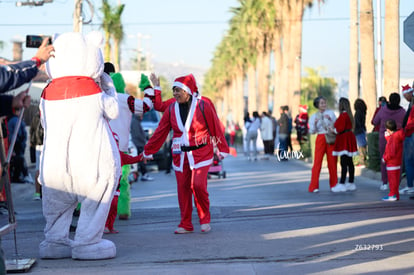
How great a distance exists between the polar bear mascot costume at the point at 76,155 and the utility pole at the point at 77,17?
72.1 ft

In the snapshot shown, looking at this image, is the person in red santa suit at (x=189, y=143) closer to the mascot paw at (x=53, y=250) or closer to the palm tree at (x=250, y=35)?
the mascot paw at (x=53, y=250)

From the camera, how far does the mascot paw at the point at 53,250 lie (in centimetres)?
812

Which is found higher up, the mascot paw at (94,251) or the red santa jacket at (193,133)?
the red santa jacket at (193,133)

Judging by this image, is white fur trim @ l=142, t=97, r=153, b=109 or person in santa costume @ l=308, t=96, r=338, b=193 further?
person in santa costume @ l=308, t=96, r=338, b=193

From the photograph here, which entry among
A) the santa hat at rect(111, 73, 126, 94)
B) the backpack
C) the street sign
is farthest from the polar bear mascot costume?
the backpack

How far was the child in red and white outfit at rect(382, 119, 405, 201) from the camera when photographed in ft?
46.7

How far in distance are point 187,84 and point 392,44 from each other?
14395mm

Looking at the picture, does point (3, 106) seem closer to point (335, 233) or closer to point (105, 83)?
point (105, 83)

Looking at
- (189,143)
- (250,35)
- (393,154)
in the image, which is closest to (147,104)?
(189,143)

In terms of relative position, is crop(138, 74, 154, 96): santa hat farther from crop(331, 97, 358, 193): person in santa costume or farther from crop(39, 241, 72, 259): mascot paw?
crop(331, 97, 358, 193): person in santa costume

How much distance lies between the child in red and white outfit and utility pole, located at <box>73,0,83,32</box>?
17.2m

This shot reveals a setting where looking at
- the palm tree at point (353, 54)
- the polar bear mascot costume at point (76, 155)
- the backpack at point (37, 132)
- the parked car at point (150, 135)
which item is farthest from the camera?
the palm tree at point (353, 54)

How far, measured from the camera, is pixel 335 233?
970cm

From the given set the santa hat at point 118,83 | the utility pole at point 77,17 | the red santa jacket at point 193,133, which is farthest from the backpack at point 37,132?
the utility pole at point 77,17
